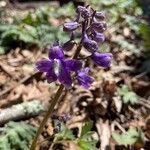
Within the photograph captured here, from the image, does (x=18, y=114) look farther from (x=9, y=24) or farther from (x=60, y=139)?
(x=9, y=24)

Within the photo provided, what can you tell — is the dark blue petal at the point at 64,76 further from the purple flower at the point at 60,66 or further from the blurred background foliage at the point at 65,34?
the blurred background foliage at the point at 65,34

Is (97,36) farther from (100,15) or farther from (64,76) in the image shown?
(64,76)

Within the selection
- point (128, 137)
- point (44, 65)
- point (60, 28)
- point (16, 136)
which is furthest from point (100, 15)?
point (60, 28)

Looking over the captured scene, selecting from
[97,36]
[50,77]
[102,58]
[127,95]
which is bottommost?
[127,95]

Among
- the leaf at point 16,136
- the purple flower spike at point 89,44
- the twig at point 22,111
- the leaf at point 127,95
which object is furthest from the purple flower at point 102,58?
the leaf at point 127,95

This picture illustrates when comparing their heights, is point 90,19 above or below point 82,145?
above

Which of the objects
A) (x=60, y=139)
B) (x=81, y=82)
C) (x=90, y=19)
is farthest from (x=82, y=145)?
(x=90, y=19)

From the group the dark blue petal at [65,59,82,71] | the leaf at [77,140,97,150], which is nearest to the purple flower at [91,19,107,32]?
the dark blue petal at [65,59,82,71]
